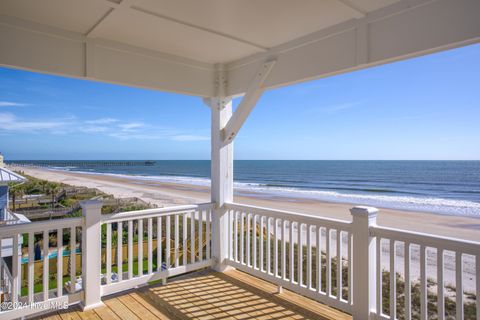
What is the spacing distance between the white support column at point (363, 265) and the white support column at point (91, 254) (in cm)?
223

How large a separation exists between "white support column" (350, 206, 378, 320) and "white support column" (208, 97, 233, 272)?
1728 millimetres

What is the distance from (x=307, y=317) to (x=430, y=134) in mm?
34209

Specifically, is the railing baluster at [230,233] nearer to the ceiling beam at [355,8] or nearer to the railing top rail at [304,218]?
the railing top rail at [304,218]

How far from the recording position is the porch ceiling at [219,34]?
2.01m

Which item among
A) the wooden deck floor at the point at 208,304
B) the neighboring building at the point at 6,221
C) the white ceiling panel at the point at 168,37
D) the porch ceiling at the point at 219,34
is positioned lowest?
the wooden deck floor at the point at 208,304

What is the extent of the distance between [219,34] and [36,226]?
2.21 m

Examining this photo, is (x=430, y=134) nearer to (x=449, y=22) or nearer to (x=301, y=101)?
(x=301, y=101)

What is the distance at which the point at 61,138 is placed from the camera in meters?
31.4

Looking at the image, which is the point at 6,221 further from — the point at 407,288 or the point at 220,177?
the point at 407,288

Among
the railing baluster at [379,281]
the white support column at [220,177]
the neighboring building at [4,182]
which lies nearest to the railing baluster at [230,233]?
the white support column at [220,177]

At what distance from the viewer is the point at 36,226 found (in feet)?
Answer: 7.97

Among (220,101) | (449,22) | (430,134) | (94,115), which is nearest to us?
(449,22)

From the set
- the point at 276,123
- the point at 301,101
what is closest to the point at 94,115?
the point at 276,123

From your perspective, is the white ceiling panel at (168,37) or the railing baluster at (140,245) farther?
the railing baluster at (140,245)
